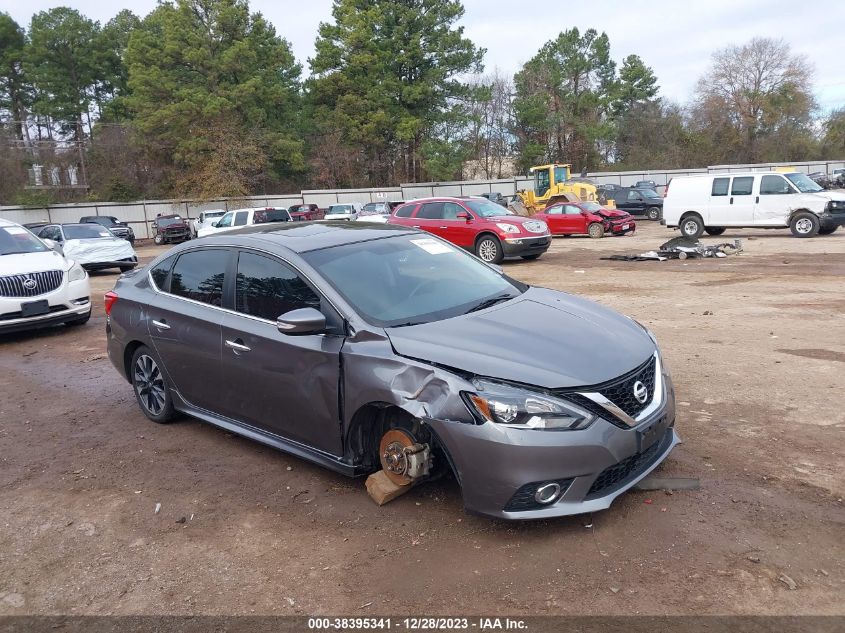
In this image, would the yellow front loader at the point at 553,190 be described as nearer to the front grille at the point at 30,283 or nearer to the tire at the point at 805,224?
the tire at the point at 805,224

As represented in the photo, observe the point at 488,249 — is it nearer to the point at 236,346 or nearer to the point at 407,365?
the point at 236,346

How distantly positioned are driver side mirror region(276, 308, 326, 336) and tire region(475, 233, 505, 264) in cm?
1270

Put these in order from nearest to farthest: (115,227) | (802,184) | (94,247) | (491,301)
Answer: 1. (491,301)
2. (94,247)
3. (802,184)
4. (115,227)

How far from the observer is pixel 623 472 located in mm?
3494

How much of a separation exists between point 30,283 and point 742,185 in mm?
18645

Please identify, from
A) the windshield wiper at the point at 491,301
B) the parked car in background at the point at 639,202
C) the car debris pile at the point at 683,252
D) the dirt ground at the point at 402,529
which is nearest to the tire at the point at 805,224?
the car debris pile at the point at 683,252

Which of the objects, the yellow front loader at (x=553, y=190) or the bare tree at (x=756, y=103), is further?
the bare tree at (x=756, y=103)

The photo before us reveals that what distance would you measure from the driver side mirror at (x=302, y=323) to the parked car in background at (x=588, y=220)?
21.9 metres

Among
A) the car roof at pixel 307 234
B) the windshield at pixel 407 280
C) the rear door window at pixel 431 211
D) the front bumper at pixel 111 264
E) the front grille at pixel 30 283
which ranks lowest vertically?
the front bumper at pixel 111 264

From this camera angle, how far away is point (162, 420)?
219 inches

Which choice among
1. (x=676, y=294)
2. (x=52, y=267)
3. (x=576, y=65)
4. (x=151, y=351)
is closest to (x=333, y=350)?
(x=151, y=351)

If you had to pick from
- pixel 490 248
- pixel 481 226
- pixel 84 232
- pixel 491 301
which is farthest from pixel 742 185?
pixel 84 232

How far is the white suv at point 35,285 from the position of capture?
29.4 feet

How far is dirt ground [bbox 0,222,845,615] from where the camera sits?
303 cm
